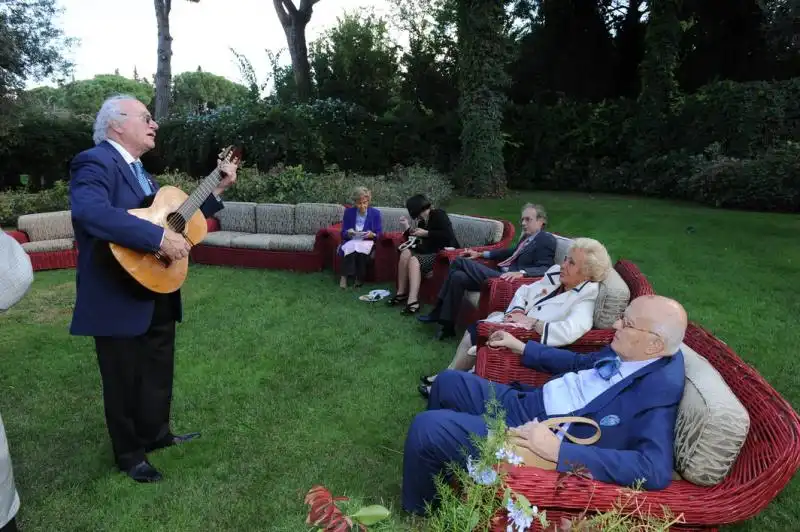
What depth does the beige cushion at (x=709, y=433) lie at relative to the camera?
5.89ft

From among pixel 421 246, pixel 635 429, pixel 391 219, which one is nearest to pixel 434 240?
pixel 421 246

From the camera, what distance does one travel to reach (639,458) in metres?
1.90

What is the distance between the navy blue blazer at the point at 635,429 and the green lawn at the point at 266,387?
972 millimetres

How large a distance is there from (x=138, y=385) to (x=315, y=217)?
17.9ft

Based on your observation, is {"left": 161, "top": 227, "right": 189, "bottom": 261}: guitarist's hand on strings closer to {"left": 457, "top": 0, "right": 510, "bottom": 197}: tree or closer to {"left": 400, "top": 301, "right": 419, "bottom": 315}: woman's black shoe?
{"left": 400, "top": 301, "right": 419, "bottom": 315}: woman's black shoe

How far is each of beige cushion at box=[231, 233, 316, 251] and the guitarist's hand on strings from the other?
4.99 m

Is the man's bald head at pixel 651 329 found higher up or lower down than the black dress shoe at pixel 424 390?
higher up

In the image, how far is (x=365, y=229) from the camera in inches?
276

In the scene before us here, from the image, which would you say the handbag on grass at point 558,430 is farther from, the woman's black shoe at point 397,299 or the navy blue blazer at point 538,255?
the woman's black shoe at point 397,299

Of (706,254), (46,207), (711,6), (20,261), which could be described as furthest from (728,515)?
(711,6)

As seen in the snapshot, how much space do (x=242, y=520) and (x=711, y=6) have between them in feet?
65.2

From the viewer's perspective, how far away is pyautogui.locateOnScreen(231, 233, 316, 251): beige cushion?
764 cm

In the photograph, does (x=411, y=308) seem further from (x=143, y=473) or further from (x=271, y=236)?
(x=143, y=473)

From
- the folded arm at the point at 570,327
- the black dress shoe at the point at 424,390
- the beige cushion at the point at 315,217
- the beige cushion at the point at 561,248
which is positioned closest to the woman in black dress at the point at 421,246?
the beige cushion at the point at 561,248
